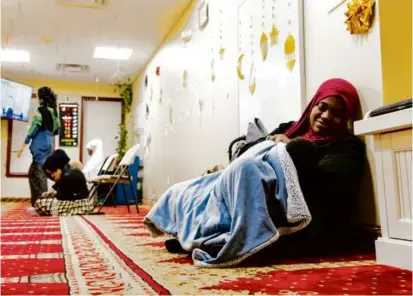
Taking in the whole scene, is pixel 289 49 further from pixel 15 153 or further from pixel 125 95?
pixel 15 153

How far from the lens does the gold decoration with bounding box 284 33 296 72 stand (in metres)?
2.54

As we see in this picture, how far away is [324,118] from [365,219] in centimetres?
50

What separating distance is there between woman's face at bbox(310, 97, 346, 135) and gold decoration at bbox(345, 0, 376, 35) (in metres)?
0.34

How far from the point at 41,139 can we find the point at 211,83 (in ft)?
7.15

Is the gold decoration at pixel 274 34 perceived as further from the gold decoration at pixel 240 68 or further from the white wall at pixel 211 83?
the gold decoration at pixel 240 68

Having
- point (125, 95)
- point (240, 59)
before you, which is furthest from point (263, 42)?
point (125, 95)

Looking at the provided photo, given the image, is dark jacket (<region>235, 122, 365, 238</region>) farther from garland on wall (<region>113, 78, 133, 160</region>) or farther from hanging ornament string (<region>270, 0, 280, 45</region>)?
garland on wall (<region>113, 78, 133, 160</region>)

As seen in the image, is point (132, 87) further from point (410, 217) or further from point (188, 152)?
point (410, 217)

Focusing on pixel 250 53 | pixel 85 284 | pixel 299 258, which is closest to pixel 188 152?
pixel 250 53

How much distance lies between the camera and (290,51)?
2.57m

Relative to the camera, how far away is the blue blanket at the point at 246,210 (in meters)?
1.48

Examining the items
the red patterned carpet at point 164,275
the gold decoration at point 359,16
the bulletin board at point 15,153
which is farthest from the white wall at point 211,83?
the bulletin board at point 15,153

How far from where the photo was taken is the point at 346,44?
7.06ft

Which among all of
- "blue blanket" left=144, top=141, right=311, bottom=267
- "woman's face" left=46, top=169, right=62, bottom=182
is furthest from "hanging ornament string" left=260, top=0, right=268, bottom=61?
"woman's face" left=46, top=169, right=62, bottom=182
